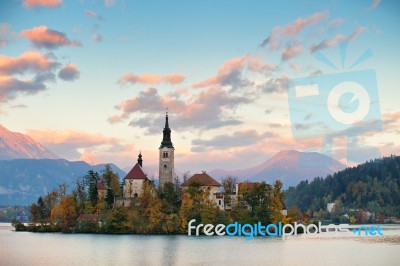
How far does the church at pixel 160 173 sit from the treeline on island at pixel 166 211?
4462 mm

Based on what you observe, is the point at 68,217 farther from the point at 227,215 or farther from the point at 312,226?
the point at 312,226

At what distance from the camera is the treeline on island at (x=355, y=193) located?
15450cm

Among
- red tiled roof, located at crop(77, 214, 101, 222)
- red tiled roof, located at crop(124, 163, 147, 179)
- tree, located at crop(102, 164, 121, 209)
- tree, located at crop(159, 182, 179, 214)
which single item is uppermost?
red tiled roof, located at crop(124, 163, 147, 179)

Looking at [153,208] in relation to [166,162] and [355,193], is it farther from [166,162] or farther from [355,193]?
[355,193]

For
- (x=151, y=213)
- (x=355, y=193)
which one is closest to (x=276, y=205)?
(x=151, y=213)

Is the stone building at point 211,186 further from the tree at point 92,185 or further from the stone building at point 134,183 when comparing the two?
the tree at point 92,185

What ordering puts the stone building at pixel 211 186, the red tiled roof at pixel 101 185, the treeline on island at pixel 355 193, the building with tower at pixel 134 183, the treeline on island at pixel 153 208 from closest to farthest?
the treeline on island at pixel 153 208, the stone building at pixel 211 186, the red tiled roof at pixel 101 185, the building with tower at pixel 134 183, the treeline on island at pixel 355 193

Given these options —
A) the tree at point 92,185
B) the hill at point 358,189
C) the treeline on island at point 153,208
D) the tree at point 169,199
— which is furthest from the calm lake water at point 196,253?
the hill at point 358,189

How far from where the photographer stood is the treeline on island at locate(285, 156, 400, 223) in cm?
15450

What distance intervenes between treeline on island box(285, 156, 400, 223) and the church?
61.0 m

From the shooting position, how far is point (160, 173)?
9962 cm

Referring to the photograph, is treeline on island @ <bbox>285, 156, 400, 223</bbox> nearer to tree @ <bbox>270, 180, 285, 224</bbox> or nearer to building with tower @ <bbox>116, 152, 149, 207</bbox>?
building with tower @ <bbox>116, 152, 149, 207</bbox>

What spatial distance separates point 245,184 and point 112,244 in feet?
98.8

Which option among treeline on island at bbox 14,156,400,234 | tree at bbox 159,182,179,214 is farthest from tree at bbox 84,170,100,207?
tree at bbox 159,182,179,214
